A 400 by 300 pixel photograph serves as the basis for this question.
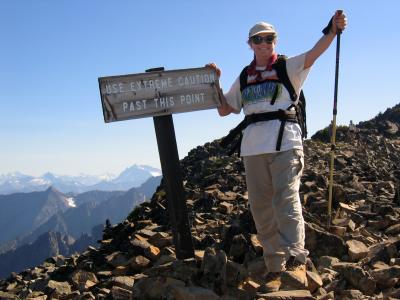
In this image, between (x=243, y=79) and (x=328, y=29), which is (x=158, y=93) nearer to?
(x=243, y=79)

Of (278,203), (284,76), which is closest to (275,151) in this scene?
(278,203)

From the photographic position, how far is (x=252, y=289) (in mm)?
6727

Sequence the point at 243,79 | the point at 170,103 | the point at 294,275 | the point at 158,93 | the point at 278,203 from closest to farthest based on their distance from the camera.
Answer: the point at 294,275 < the point at 278,203 < the point at 243,79 < the point at 158,93 < the point at 170,103

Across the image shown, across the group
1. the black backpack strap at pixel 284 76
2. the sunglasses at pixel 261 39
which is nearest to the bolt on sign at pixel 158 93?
the sunglasses at pixel 261 39

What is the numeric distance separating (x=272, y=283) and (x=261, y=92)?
283 cm

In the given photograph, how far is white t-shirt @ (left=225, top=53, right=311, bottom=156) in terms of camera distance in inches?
274

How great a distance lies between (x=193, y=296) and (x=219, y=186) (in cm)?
1131

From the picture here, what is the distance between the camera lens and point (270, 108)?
278 inches

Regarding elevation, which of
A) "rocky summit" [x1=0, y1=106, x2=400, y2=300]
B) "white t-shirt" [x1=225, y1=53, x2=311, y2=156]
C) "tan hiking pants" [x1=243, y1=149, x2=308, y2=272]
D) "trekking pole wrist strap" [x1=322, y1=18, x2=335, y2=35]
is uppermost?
"trekking pole wrist strap" [x1=322, y1=18, x2=335, y2=35]

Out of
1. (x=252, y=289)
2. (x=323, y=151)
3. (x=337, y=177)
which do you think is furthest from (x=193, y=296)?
(x=323, y=151)

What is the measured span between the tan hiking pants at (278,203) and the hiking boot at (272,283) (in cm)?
14

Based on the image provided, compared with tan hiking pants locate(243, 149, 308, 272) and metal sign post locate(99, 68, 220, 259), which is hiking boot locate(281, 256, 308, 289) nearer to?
tan hiking pants locate(243, 149, 308, 272)

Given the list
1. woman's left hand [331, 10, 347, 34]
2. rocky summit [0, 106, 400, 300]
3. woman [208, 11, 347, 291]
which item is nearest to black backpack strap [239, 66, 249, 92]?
woman [208, 11, 347, 291]

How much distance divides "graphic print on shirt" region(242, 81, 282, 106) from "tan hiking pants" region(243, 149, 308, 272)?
0.86m
